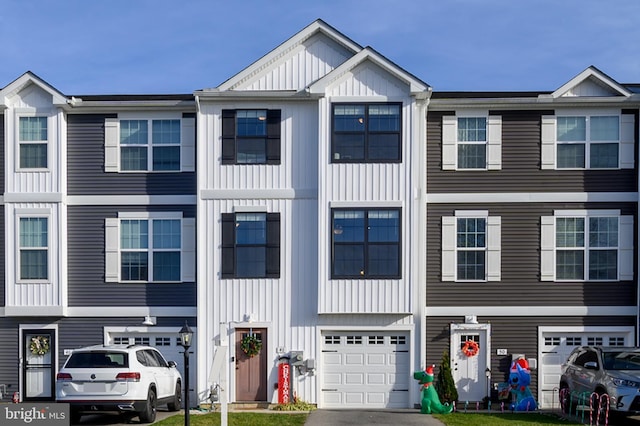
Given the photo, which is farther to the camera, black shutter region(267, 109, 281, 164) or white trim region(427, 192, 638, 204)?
white trim region(427, 192, 638, 204)

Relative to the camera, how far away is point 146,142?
22.9 metres

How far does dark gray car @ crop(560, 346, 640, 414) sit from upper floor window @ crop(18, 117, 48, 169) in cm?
1448

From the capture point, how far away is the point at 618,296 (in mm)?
22406

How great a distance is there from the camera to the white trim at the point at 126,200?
22.7m

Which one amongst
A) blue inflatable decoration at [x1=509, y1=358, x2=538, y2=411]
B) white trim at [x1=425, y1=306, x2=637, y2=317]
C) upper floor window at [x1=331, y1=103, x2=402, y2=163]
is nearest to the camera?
blue inflatable decoration at [x1=509, y1=358, x2=538, y2=411]

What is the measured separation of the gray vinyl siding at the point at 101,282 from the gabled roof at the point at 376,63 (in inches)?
186

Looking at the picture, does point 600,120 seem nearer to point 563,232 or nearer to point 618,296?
point 563,232

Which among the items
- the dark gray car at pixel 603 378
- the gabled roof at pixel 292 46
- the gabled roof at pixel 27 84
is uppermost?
the gabled roof at pixel 292 46

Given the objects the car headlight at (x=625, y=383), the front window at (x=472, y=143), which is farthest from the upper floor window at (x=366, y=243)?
the car headlight at (x=625, y=383)

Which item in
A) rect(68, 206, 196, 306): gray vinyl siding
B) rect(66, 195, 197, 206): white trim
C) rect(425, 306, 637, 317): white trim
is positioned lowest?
rect(425, 306, 637, 317): white trim

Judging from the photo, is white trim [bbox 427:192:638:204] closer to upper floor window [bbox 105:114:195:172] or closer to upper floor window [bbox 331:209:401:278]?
upper floor window [bbox 331:209:401:278]

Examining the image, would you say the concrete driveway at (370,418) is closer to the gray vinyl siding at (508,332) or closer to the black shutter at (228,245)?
the gray vinyl siding at (508,332)

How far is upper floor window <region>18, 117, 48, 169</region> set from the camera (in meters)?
22.6

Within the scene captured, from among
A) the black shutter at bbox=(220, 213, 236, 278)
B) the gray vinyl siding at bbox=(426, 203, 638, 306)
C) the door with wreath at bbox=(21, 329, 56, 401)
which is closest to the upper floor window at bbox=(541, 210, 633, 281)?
the gray vinyl siding at bbox=(426, 203, 638, 306)
